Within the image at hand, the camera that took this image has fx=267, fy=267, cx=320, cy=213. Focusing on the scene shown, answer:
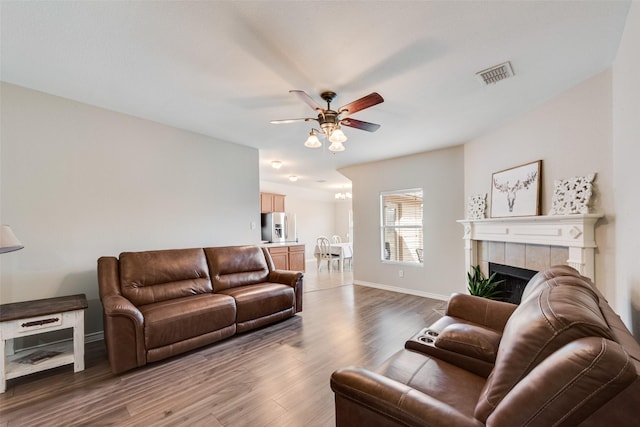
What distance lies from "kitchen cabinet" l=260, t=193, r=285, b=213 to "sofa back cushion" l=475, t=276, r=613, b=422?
261 inches

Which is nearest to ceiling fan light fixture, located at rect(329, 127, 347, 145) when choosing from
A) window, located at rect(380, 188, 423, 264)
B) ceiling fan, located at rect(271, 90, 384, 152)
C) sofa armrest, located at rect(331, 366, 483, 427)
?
ceiling fan, located at rect(271, 90, 384, 152)

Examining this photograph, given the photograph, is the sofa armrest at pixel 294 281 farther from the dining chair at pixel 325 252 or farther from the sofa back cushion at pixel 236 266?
the dining chair at pixel 325 252

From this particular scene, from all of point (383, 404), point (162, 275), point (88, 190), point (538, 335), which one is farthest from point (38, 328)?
point (538, 335)

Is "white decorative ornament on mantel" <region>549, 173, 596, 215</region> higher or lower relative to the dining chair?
higher

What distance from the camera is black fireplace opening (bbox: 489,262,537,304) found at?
3.42 metres

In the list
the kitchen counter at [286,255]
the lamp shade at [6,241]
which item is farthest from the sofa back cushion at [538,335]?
the kitchen counter at [286,255]

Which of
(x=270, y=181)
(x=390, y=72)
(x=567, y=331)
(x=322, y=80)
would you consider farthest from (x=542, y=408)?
(x=270, y=181)

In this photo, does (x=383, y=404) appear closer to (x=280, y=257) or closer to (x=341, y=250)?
(x=280, y=257)

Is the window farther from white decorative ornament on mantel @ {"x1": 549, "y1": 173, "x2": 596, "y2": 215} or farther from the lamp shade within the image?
the lamp shade

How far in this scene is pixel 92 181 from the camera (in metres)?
3.03

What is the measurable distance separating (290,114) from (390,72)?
4.20ft

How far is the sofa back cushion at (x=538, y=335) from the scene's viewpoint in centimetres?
82

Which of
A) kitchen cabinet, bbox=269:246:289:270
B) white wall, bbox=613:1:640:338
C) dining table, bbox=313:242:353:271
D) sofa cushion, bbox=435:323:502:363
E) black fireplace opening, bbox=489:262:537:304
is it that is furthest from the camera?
dining table, bbox=313:242:353:271

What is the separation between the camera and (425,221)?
4.82 metres
